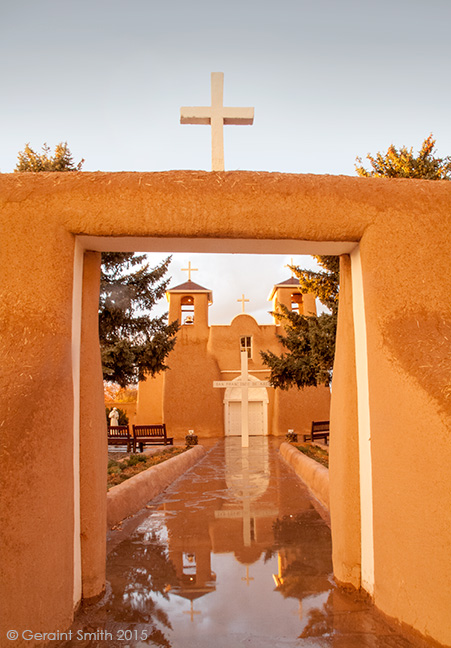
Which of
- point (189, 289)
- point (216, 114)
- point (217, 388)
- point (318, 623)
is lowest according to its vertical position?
point (318, 623)

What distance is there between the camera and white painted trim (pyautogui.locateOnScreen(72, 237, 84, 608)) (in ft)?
12.2

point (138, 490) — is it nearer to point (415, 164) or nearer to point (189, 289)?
point (415, 164)

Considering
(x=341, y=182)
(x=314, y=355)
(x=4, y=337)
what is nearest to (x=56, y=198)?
(x=4, y=337)

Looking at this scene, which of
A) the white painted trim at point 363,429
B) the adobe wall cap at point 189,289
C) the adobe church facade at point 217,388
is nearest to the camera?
the white painted trim at point 363,429

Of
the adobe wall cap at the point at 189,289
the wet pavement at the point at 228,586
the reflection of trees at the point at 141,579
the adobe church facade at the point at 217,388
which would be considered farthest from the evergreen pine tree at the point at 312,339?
the adobe wall cap at the point at 189,289

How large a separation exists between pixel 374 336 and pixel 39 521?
2.80 meters

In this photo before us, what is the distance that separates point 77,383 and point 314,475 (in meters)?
5.72

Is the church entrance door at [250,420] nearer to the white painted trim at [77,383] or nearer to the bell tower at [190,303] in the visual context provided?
the bell tower at [190,303]

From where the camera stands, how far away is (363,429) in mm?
3990

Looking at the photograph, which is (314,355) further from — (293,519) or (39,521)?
(39,521)

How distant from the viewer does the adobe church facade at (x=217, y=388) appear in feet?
76.7

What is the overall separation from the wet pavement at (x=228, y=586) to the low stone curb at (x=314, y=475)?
0.92 feet

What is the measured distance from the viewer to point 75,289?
3926 mm

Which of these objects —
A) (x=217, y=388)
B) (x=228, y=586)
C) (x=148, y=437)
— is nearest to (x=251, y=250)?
(x=228, y=586)
